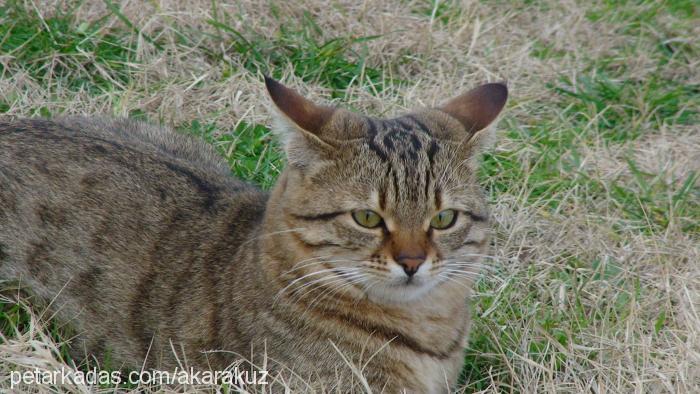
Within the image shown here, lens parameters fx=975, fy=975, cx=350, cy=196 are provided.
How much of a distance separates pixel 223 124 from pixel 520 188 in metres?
1.85

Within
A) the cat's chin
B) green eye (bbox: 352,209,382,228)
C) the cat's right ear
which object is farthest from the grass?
the cat's right ear

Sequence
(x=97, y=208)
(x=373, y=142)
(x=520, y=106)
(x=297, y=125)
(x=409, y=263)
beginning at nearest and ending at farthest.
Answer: (x=409, y=263)
(x=297, y=125)
(x=373, y=142)
(x=97, y=208)
(x=520, y=106)

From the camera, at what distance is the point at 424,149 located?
3949mm

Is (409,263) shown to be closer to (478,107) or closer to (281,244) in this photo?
(281,244)

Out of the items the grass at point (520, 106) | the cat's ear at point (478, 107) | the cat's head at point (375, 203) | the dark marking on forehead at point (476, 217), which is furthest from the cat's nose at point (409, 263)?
the grass at point (520, 106)

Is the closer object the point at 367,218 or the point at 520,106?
the point at 367,218

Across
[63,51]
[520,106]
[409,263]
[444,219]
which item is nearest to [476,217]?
[444,219]

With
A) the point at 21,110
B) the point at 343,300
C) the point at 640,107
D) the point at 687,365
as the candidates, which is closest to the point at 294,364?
the point at 343,300

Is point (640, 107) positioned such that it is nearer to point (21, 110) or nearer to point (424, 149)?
point (424, 149)

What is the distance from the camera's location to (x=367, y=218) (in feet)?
12.5

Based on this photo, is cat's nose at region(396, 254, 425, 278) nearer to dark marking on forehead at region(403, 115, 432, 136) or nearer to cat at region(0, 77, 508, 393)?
cat at region(0, 77, 508, 393)

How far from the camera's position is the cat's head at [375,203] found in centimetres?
377

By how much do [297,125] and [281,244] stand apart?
50 centimetres

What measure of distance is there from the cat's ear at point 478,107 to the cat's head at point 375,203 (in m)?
0.08
